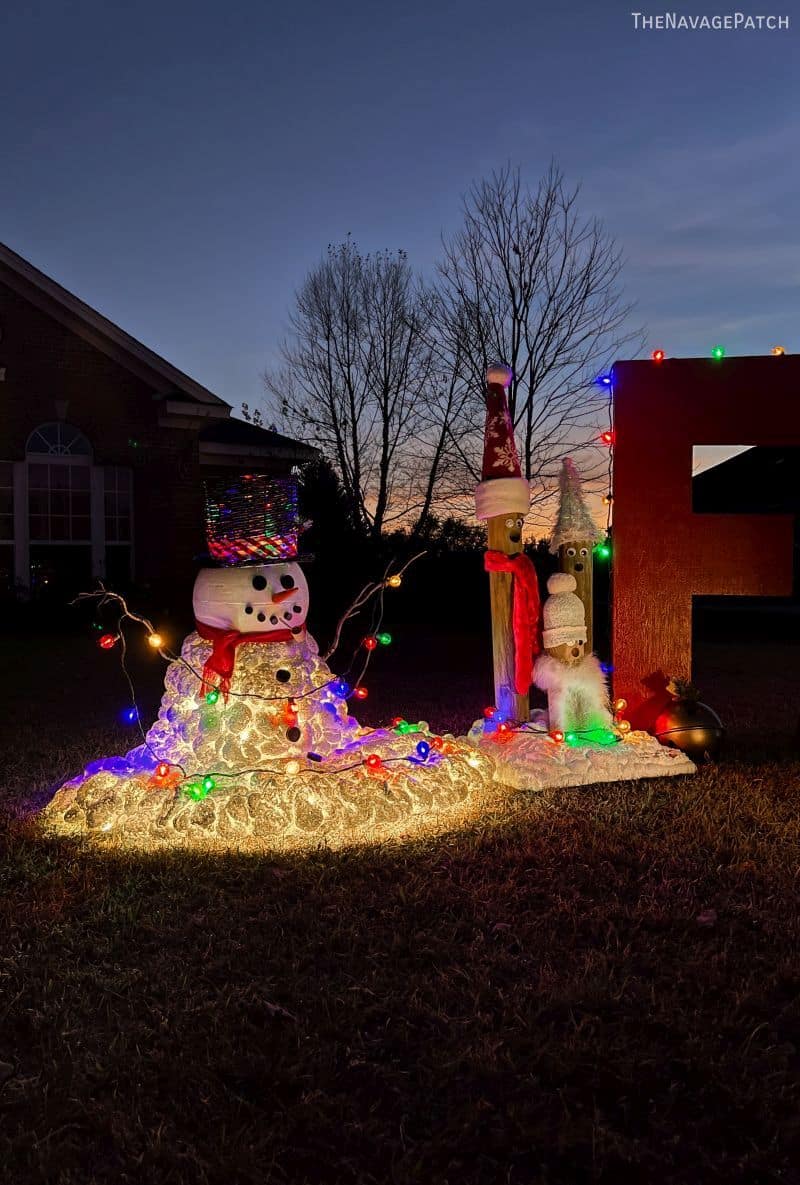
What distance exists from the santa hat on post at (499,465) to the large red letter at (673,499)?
972mm

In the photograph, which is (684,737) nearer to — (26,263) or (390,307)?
(26,263)

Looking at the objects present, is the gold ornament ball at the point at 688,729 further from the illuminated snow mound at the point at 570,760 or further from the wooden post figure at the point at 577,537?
the wooden post figure at the point at 577,537

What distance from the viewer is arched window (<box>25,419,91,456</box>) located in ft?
49.7

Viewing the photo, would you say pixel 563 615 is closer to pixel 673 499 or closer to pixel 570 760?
pixel 570 760

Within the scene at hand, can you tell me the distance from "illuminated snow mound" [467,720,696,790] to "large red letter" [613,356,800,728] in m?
0.49

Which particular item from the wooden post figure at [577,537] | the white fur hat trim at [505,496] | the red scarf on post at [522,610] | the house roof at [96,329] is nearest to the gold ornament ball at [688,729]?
the wooden post figure at [577,537]

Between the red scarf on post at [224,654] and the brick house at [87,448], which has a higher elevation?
the brick house at [87,448]

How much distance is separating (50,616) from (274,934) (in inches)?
491

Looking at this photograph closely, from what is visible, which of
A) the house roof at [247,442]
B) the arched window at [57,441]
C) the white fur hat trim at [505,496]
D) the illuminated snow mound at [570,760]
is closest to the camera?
the illuminated snow mound at [570,760]

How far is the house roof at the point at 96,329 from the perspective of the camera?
1451 centimetres

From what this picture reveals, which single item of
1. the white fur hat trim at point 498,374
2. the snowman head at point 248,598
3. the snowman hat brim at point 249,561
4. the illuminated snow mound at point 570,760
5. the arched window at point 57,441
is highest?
the arched window at point 57,441

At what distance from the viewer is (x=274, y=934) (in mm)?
3480

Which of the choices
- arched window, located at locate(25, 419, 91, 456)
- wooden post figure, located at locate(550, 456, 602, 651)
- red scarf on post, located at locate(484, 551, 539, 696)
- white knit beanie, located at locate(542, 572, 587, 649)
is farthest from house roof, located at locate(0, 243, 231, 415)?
white knit beanie, located at locate(542, 572, 587, 649)

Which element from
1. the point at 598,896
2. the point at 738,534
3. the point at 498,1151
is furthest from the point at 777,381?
the point at 498,1151
